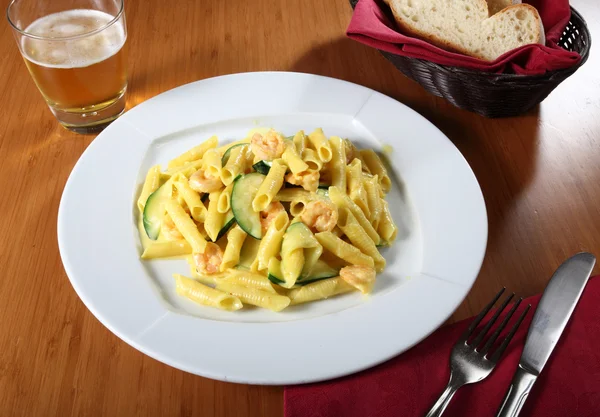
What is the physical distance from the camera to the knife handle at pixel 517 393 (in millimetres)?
1291

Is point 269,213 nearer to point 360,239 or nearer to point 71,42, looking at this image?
point 360,239

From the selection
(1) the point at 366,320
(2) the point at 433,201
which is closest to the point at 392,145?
(2) the point at 433,201

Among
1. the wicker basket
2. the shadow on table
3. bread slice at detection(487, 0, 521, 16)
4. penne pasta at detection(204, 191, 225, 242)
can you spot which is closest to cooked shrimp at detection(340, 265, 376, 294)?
penne pasta at detection(204, 191, 225, 242)

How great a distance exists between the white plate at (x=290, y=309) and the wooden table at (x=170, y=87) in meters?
0.13

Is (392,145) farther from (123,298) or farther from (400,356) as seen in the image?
(123,298)

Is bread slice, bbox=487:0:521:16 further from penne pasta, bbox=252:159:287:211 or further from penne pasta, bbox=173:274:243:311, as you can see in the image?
penne pasta, bbox=173:274:243:311

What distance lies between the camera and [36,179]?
1.92 metres

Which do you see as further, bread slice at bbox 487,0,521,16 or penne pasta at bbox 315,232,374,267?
bread slice at bbox 487,0,521,16

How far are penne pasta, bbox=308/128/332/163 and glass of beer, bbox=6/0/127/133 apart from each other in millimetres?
659

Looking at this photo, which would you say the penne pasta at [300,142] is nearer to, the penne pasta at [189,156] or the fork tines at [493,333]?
the penne pasta at [189,156]

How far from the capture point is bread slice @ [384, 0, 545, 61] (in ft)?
6.80

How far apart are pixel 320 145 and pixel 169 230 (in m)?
0.47

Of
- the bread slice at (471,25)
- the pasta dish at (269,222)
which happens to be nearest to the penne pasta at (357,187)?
the pasta dish at (269,222)

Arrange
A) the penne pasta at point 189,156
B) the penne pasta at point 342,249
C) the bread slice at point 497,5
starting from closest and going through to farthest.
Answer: the penne pasta at point 342,249
the penne pasta at point 189,156
the bread slice at point 497,5
